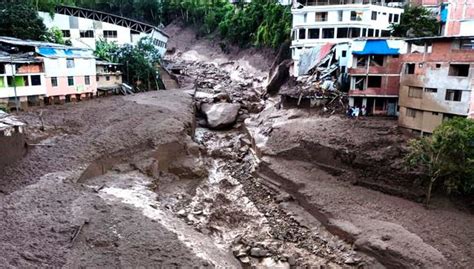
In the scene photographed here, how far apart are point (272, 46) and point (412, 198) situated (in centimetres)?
4215

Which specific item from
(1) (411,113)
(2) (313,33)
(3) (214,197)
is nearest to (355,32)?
(2) (313,33)

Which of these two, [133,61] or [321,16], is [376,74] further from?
[133,61]

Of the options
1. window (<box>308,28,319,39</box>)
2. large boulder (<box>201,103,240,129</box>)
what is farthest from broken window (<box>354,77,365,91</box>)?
window (<box>308,28,319,39</box>)

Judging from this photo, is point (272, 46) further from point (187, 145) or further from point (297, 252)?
point (297, 252)

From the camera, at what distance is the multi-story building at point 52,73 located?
3641 centimetres

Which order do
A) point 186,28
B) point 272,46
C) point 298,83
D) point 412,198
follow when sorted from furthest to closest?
point 186,28 < point 272,46 < point 298,83 < point 412,198

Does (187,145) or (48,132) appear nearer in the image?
(48,132)

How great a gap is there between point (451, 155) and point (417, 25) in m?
25.8

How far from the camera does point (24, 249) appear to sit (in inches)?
658

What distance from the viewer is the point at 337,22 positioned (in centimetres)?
4741

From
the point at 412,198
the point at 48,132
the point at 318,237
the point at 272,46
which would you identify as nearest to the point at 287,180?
the point at 318,237

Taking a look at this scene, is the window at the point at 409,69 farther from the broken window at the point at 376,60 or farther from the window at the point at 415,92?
the broken window at the point at 376,60

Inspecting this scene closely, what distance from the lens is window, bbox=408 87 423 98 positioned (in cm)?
2832

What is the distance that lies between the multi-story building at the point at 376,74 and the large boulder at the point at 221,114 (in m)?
14.5
